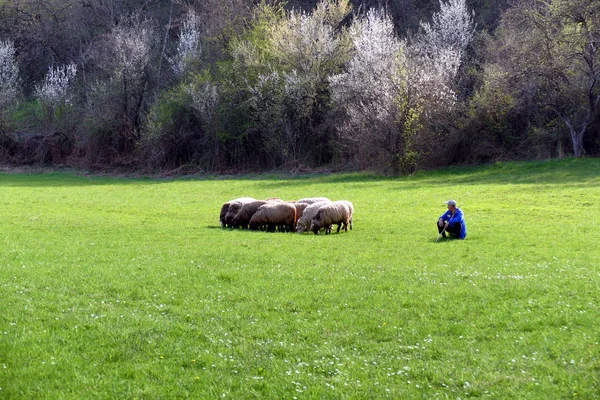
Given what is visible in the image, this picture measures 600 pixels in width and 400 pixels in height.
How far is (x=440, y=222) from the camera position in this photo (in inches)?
771

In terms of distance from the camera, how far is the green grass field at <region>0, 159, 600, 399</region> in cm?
746

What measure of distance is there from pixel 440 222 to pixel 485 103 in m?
29.5

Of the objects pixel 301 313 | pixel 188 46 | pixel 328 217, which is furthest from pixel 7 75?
pixel 301 313

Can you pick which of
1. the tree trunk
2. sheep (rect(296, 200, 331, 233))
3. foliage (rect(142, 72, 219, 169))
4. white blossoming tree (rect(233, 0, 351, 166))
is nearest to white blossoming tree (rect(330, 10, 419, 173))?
white blossoming tree (rect(233, 0, 351, 166))

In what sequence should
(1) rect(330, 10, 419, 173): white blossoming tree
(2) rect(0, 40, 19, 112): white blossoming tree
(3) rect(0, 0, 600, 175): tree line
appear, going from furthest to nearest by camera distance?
(2) rect(0, 40, 19, 112): white blossoming tree, (3) rect(0, 0, 600, 175): tree line, (1) rect(330, 10, 419, 173): white blossoming tree

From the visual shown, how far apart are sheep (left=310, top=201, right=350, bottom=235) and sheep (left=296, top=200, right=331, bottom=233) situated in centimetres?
25

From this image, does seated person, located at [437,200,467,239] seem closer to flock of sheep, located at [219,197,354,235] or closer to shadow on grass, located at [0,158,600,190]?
flock of sheep, located at [219,197,354,235]

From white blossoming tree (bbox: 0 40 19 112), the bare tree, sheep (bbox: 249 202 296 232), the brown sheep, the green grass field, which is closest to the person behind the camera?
the green grass field

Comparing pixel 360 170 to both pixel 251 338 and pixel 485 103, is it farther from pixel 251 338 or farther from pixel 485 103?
pixel 251 338

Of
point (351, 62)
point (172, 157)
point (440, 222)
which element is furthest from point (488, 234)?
point (172, 157)

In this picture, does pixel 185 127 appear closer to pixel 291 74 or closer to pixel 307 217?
pixel 291 74

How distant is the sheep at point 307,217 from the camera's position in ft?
72.7

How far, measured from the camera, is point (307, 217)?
2223 centimetres

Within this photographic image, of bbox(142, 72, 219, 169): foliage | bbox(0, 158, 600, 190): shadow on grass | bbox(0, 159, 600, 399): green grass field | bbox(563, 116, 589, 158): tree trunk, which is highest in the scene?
bbox(142, 72, 219, 169): foliage
